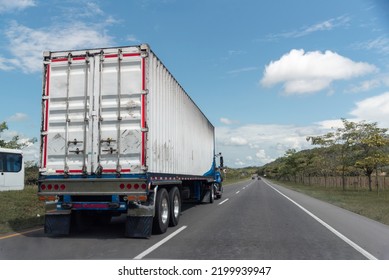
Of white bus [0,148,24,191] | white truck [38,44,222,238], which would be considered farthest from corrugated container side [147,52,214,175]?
white bus [0,148,24,191]

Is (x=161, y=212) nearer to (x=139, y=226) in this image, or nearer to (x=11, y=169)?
(x=139, y=226)

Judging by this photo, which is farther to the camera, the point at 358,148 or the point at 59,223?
the point at 358,148

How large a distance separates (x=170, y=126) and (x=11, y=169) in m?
15.8

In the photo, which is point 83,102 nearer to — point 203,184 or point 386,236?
point 386,236

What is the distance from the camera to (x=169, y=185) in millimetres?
10969

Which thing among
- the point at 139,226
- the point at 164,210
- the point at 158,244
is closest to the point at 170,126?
the point at 164,210

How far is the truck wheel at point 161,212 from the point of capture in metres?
9.30

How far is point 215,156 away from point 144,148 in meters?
13.7

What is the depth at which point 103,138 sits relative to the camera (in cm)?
910

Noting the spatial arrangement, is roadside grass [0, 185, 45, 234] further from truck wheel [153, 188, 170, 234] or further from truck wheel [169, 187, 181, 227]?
truck wheel [169, 187, 181, 227]

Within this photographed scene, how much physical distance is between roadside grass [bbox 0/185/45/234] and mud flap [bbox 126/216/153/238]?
11.2 feet

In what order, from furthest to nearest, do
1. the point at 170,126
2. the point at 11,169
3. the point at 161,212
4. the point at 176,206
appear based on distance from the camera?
the point at 11,169
the point at 176,206
the point at 170,126
the point at 161,212

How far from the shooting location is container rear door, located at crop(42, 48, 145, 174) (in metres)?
8.97
